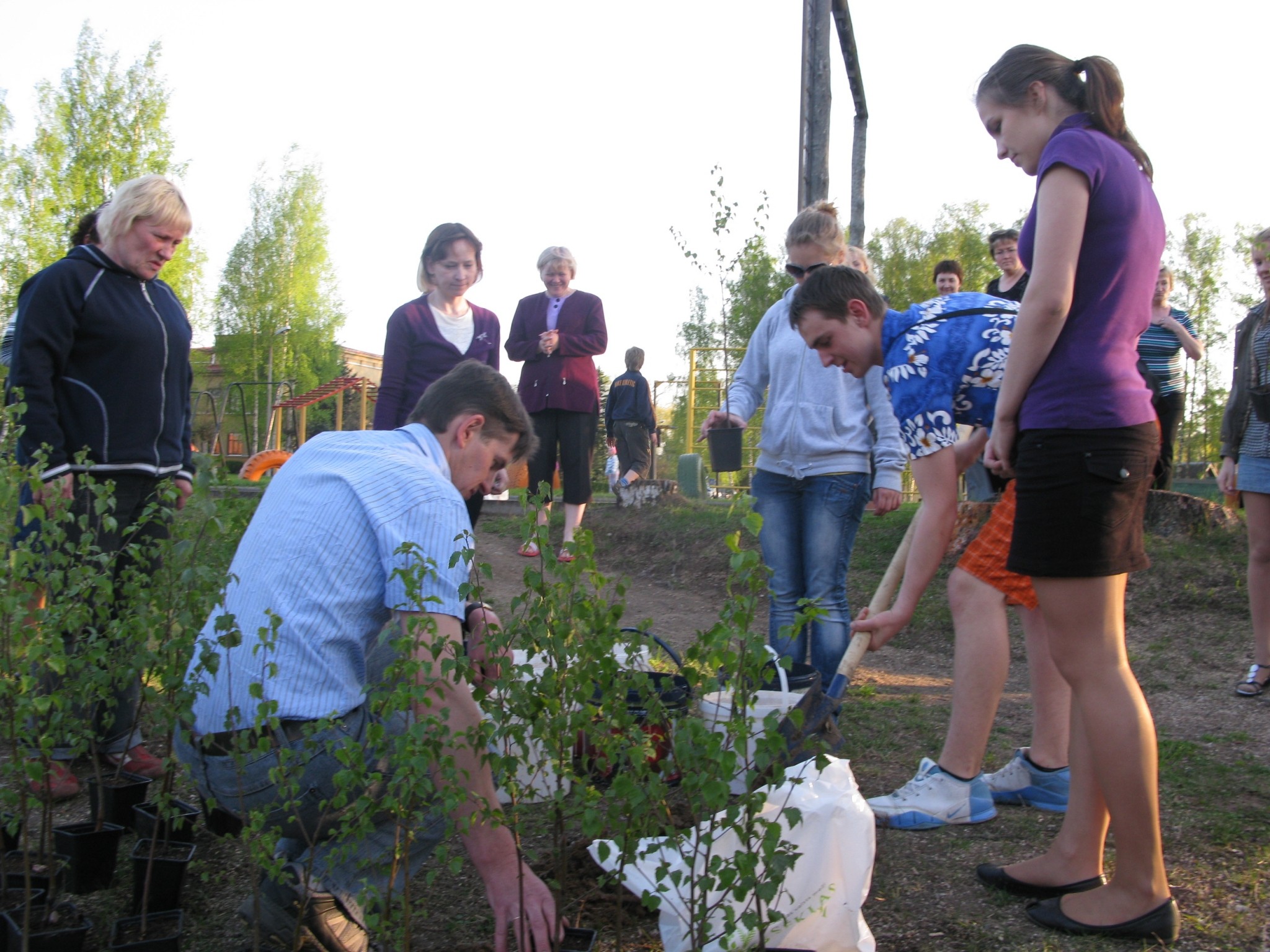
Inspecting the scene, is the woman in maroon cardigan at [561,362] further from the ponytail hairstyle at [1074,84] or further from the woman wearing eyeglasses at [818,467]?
the ponytail hairstyle at [1074,84]

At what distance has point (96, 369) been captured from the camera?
3.12 metres

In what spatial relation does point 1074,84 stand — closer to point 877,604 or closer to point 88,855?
point 877,604

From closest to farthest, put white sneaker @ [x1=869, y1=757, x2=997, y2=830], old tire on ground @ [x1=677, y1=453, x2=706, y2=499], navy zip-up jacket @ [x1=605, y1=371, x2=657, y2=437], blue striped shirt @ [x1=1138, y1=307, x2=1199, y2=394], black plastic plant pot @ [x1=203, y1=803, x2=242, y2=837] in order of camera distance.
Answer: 1. black plastic plant pot @ [x1=203, y1=803, x2=242, y2=837]
2. white sneaker @ [x1=869, y1=757, x2=997, y2=830]
3. blue striped shirt @ [x1=1138, y1=307, x2=1199, y2=394]
4. navy zip-up jacket @ [x1=605, y1=371, x2=657, y2=437]
5. old tire on ground @ [x1=677, y1=453, x2=706, y2=499]

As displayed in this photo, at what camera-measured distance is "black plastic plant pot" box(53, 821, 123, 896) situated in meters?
2.30

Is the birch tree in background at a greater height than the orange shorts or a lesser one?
greater

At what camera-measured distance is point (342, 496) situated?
1888 millimetres

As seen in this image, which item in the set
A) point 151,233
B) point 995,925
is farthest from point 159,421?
point 995,925

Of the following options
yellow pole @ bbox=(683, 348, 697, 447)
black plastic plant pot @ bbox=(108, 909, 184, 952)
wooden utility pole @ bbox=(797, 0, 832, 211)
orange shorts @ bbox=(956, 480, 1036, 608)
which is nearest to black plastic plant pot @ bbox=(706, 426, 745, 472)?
orange shorts @ bbox=(956, 480, 1036, 608)

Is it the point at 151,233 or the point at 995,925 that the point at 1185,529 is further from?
the point at 151,233

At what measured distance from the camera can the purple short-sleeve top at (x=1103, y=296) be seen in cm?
191

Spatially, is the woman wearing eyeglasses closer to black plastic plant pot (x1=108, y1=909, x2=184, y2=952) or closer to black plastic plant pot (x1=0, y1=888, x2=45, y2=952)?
black plastic plant pot (x1=108, y1=909, x2=184, y2=952)

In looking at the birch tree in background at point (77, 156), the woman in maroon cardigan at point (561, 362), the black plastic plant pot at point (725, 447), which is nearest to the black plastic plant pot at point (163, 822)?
the black plastic plant pot at point (725, 447)

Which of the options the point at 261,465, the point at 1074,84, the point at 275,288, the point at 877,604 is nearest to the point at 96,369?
the point at 877,604

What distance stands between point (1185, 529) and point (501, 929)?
6606 mm
